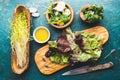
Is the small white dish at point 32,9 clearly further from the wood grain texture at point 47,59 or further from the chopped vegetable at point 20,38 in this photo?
the wood grain texture at point 47,59

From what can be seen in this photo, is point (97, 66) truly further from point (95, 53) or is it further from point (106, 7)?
point (106, 7)

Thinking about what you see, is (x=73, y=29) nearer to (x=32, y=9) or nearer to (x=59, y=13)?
(x=59, y=13)

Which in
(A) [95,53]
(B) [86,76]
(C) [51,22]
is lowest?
(B) [86,76]

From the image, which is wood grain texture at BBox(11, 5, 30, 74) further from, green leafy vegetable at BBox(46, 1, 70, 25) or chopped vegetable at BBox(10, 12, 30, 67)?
green leafy vegetable at BBox(46, 1, 70, 25)

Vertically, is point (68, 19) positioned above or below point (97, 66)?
above

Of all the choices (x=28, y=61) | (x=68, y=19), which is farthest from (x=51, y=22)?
(x=28, y=61)

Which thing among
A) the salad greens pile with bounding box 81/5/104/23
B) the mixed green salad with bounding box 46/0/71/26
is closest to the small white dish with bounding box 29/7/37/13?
the mixed green salad with bounding box 46/0/71/26

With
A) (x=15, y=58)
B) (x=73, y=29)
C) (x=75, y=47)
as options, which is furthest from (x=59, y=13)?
(x=15, y=58)
